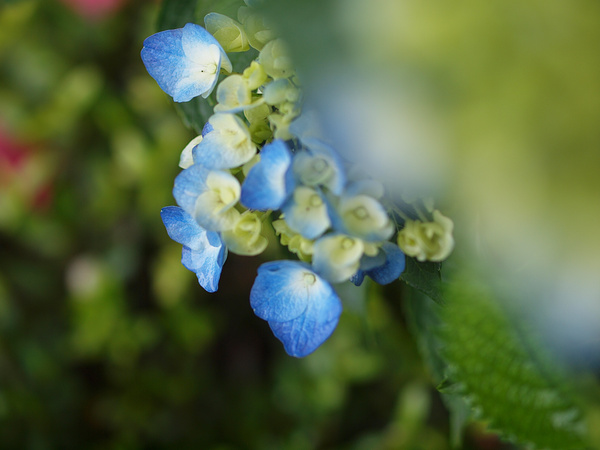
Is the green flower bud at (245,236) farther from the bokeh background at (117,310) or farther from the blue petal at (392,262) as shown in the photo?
the bokeh background at (117,310)

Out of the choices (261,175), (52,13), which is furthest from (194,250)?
(52,13)

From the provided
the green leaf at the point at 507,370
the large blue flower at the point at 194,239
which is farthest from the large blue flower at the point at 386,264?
the green leaf at the point at 507,370

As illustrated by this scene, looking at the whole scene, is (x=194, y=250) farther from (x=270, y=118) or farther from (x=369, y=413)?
(x=369, y=413)

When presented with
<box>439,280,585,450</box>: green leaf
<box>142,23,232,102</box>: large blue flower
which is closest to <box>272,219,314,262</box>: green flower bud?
<box>142,23,232,102</box>: large blue flower

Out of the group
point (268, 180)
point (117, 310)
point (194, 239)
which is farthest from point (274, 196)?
point (117, 310)

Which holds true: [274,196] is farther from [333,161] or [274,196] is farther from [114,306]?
[114,306]

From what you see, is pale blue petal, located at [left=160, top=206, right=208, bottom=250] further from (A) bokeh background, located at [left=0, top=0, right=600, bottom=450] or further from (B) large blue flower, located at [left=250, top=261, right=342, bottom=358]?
(A) bokeh background, located at [left=0, top=0, right=600, bottom=450]
